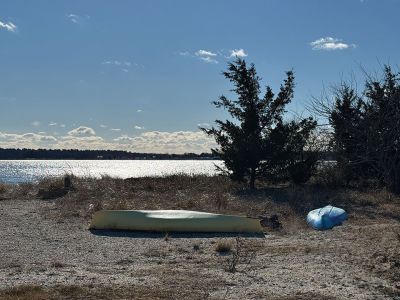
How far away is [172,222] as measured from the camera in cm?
1301

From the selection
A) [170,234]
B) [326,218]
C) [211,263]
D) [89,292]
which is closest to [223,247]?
[211,263]

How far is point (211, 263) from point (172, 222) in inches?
169

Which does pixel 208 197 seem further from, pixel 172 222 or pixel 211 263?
pixel 211 263

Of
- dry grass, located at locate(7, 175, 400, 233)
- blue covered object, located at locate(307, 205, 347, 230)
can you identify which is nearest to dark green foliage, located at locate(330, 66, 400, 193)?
dry grass, located at locate(7, 175, 400, 233)

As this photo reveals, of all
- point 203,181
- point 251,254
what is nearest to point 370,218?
point 251,254

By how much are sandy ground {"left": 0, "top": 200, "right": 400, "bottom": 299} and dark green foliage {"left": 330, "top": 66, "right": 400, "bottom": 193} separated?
31.2 feet

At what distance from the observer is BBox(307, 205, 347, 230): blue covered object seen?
1312 cm

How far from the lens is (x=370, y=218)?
14664 mm

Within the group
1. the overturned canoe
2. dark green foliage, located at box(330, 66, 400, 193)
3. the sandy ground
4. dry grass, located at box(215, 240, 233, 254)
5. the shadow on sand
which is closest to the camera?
the sandy ground

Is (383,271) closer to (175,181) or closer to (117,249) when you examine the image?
(117,249)

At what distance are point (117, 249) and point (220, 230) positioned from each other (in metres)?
3.00

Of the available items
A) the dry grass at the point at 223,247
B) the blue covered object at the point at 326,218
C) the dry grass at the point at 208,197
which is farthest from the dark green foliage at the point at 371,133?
the dry grass at the point at 223,247

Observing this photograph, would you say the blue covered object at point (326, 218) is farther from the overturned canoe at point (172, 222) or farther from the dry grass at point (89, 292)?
the dry grass at point (89, 292)

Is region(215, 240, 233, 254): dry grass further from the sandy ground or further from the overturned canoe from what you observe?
the overturned canoe
